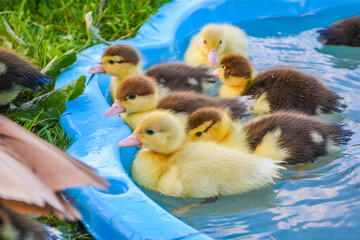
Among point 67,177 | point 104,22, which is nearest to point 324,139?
point 67,177

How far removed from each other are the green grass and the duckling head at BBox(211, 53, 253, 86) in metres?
1.07

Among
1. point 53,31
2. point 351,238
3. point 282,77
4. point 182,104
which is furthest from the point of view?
point 53,31

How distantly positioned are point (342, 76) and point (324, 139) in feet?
3.76

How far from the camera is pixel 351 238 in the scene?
7.01 feet

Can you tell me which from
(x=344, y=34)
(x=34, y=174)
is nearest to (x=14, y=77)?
(x=34, y=174)

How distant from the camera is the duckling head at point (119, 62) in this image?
3.39 meters

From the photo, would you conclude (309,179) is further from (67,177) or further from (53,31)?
(53,31)

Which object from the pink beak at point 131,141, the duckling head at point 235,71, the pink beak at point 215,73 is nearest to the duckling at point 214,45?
the pink beak at point 215,73

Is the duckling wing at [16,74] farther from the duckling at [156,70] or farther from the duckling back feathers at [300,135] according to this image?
the duckling back feathers at [300,135]

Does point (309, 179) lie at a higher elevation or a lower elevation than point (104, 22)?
lower

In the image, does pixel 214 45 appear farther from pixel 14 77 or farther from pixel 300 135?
pixel 14 77

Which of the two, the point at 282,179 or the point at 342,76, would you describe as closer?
the point at 282,179

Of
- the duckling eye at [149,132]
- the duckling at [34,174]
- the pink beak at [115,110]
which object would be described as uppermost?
the pink beak at [115,110]

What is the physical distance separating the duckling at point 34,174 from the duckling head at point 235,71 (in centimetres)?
200
